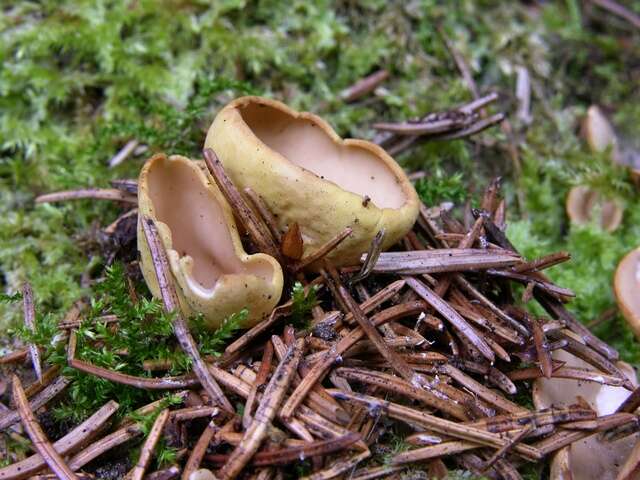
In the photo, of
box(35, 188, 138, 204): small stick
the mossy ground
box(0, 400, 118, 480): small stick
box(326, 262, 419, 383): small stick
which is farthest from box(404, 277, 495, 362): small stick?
box(35, 188, 138, 204): small stick

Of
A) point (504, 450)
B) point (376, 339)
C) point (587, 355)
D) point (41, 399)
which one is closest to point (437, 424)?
point (504, 450)

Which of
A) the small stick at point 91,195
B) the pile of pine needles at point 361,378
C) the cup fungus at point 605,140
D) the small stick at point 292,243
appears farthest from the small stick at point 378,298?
the cup fungus at point 605,140

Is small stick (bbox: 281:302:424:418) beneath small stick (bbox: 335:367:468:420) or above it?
above

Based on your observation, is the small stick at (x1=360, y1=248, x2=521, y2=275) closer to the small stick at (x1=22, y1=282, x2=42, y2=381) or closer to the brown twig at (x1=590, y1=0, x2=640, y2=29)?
the small stick at (x1=22, y1=282, x2=42, y2=381)

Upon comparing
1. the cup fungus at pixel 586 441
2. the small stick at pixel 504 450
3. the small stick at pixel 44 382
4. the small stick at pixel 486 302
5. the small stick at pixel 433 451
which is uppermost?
the small stick at pixel 44 382

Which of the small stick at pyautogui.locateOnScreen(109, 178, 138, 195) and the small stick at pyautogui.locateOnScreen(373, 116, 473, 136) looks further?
the small stick at pyautogui.locateOnScreen(373, 116, 473, 136)

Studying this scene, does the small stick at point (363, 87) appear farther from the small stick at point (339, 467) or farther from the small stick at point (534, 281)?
the small stick at point (339, 467)
